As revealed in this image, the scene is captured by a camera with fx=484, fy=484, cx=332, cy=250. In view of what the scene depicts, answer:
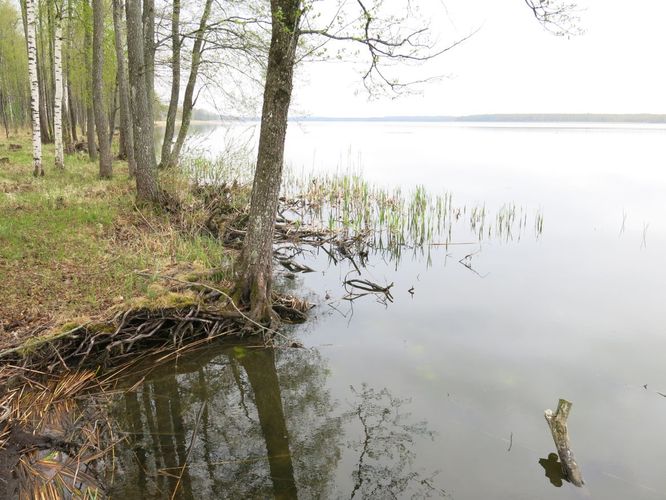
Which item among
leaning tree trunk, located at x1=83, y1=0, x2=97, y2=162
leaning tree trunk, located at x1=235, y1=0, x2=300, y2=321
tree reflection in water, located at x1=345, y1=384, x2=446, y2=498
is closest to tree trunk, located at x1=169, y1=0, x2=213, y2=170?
leaning tree trunk, located at x1=83, y1=0, x2=97, y2=162

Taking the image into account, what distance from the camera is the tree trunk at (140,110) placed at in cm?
998

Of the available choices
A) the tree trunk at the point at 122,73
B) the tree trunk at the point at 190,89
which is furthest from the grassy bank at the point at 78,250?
the tree trunk at the point at 190,89

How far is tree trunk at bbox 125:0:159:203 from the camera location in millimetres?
9984

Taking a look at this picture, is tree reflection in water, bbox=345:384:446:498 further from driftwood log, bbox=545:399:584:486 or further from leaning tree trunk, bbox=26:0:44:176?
leaning tree trunk, bbox=26:0:44:176

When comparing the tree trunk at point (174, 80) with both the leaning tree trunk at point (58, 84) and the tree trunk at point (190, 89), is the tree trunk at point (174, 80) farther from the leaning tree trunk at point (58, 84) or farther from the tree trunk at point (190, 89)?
the leaning tree trunk at point (58, 84)

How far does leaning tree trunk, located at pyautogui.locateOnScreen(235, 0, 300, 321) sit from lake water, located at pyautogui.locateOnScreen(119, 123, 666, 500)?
948 mm

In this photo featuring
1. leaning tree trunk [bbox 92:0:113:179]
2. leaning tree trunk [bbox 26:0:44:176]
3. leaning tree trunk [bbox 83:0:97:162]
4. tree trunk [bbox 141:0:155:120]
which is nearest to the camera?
tree trunk [bbox 141:0:155:120]

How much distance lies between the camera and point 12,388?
5066 mm

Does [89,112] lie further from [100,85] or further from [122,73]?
[122,73]

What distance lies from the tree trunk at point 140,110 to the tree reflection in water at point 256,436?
556 centimetres

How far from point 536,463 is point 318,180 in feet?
47.9

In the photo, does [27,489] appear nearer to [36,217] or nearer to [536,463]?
[536,463]

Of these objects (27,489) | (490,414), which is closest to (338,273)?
(490,414)

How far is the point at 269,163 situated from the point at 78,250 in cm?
375
